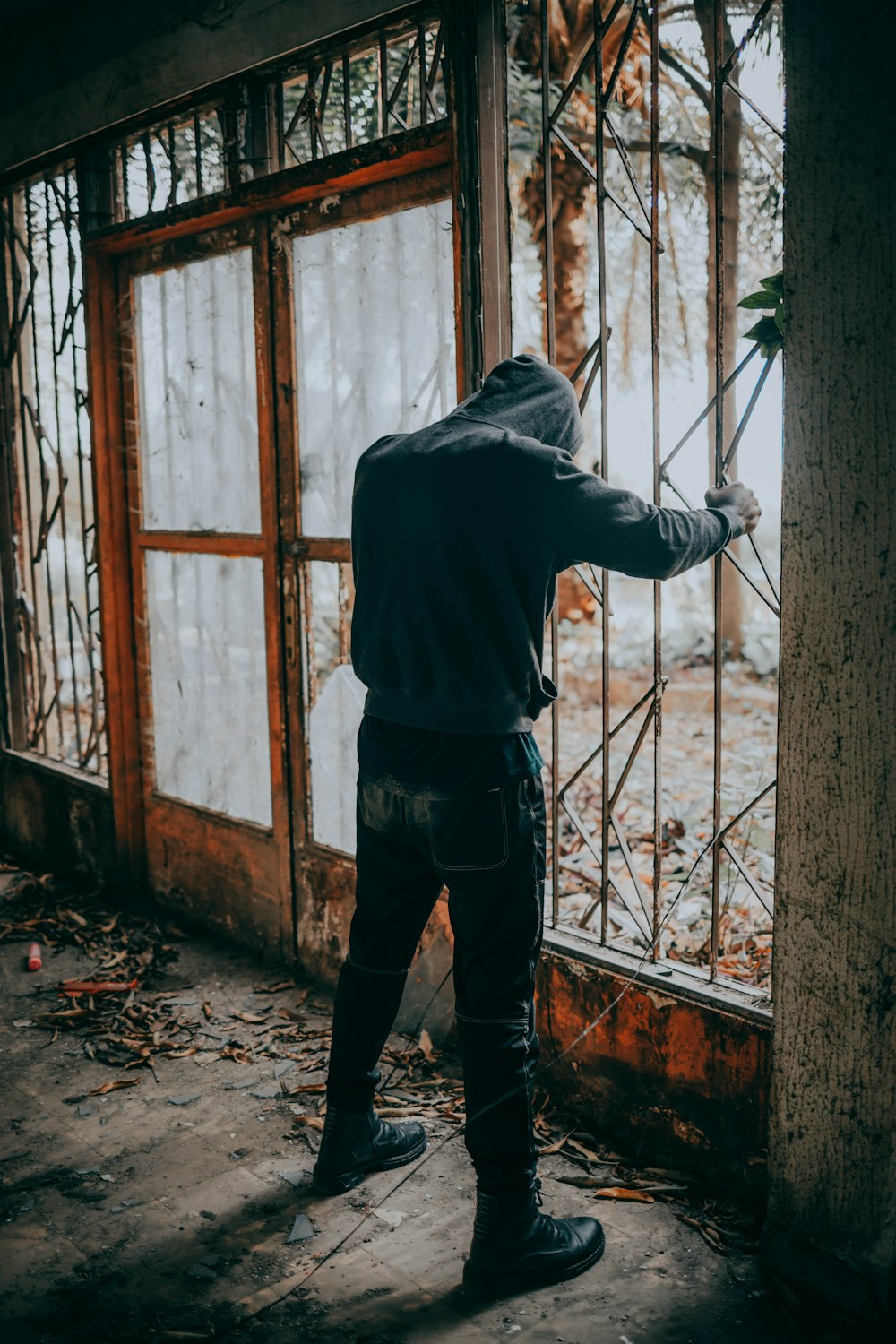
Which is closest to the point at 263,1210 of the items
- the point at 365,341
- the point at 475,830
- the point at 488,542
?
the point at 475,830

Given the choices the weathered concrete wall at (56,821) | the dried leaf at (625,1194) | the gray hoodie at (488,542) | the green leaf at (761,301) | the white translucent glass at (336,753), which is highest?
the green leaf at (761,301)

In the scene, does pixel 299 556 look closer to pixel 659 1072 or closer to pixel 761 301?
pixel 761 301

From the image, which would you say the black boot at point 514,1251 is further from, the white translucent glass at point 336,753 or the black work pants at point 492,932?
the white translucent glass at point 336,753

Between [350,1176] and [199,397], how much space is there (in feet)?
9.75

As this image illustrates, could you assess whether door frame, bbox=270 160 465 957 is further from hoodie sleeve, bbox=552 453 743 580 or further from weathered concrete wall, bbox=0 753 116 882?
hoodie sleeve, bbox=552 453 743 580

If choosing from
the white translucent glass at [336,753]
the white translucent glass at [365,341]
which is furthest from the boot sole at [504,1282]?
the white translucent glass at [365,341]

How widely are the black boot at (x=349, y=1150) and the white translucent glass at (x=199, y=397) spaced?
2267 mm

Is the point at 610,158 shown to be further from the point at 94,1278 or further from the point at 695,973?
the point at 94,1278

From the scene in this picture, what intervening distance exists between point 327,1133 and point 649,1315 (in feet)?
3.03

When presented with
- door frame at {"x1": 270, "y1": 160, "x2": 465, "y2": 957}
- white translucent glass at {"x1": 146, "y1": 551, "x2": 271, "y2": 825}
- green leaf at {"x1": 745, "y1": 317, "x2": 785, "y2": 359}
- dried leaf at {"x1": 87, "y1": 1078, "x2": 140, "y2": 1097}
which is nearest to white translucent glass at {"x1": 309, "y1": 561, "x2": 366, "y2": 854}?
door frame at {"x1": 270, "y1": 160, "x2": 465, "y2": 957}

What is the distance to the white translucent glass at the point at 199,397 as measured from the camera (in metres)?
4.12

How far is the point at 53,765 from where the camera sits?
17.7ft

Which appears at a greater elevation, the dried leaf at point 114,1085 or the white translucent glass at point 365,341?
the white translucent glass at point 365,341

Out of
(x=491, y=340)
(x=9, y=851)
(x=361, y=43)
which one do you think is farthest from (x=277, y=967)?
(x=361, y=43)
